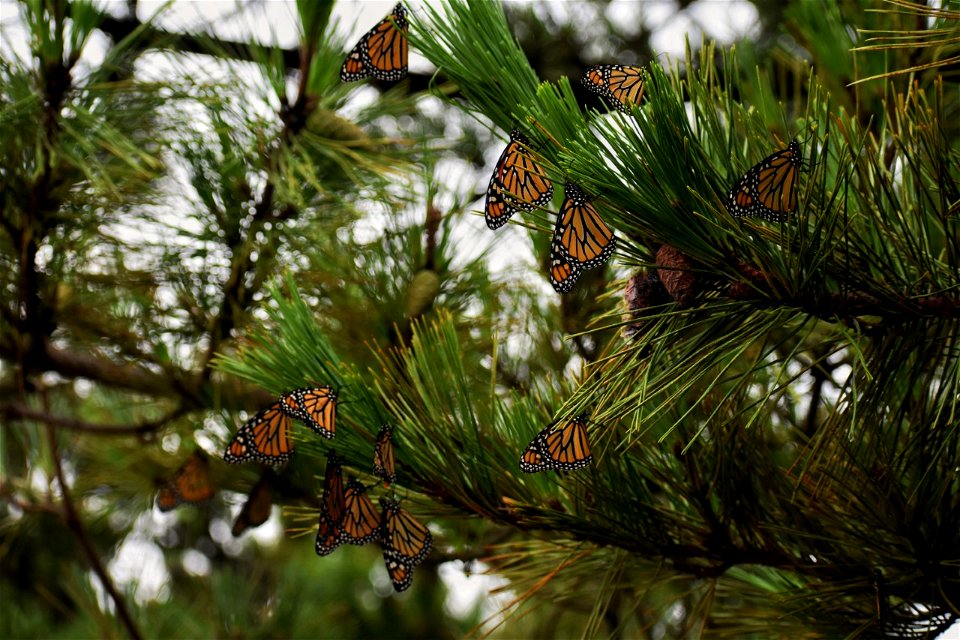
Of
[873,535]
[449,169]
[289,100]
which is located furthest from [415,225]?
[873,535]

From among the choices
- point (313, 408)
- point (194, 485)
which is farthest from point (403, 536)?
point (194, 485)

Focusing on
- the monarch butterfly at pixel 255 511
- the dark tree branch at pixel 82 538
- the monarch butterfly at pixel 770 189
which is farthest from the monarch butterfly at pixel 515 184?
the dark tree branch at pixel 82 538

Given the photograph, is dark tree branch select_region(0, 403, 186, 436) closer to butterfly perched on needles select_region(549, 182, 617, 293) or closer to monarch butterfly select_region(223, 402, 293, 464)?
monarch butterfly select_region(223, 402, 293, 464)

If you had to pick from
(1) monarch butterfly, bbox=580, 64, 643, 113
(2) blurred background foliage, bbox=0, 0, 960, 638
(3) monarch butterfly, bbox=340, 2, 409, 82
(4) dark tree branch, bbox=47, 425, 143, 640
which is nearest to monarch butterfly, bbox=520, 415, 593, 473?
(2) blurred background foliage, bbox=0, 0, 960, 638

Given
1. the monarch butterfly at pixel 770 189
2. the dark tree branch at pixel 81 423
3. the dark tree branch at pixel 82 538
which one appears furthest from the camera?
the dark tree branch at pixel 82 538

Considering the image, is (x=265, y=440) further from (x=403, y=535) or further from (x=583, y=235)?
(x=583, y=235)

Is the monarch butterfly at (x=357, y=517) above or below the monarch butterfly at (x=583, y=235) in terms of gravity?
below

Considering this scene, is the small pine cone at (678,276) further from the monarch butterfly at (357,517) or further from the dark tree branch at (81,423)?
the dark tree branch at (81,423)
